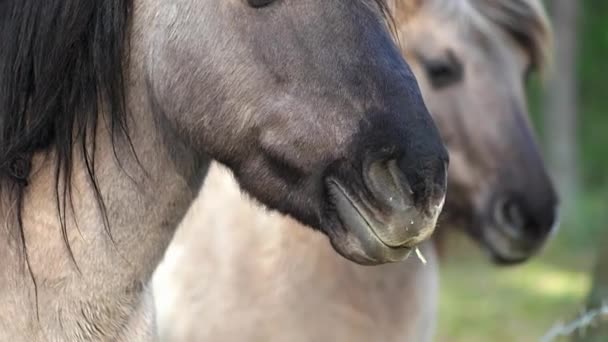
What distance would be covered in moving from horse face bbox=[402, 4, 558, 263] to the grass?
289 cm

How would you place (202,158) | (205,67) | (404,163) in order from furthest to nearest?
(202,158), (205,67), (404,163)

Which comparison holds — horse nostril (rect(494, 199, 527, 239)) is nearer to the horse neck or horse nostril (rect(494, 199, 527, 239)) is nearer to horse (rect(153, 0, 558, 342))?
horse (rect(153, 0, 558, 342))

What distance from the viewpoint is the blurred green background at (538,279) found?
7.70 metres

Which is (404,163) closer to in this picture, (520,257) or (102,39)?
(102,39)

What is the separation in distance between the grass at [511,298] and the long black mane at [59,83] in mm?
4971

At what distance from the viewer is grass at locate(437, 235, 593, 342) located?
26.1 feet

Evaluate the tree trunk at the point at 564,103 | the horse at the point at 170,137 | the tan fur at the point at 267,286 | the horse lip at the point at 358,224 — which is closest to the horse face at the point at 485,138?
the tan fur at the point at 267,286

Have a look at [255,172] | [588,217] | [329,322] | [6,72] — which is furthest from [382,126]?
[588,217]

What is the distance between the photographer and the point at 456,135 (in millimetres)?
4152

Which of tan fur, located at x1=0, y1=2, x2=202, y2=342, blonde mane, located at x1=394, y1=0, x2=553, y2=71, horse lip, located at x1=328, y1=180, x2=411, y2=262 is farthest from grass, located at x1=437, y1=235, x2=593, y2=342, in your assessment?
horse lip, located at x1=328, y1=180, x2=411, y2=262

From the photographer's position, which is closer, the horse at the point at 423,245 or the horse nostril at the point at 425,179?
the horse nostril at the point at 425,179

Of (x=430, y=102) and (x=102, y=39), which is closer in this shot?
(x=102, y=39)

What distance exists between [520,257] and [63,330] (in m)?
2.36

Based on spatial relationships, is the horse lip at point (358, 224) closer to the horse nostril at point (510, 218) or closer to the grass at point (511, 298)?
the horse nostril at point (510, 218)
